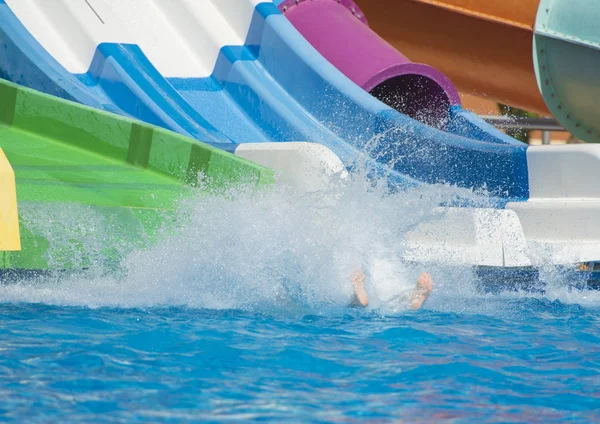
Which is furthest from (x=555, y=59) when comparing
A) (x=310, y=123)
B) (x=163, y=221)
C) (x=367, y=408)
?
(x=367, y=408)

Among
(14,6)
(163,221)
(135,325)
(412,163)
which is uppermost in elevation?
(14,6)

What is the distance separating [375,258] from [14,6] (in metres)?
3.48

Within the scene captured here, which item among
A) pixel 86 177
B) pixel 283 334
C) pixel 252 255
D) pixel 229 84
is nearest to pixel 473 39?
pixel 229 84

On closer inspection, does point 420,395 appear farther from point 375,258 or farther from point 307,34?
point 307,34

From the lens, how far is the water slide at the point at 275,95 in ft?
14.7

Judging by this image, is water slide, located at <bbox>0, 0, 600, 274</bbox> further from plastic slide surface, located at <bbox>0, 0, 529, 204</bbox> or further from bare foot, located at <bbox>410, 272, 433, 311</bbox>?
bare foot, located at <bbox>410, 272, 433, 311</bbox>

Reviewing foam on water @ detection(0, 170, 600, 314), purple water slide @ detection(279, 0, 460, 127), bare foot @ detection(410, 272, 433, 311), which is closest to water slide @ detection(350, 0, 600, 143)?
purple water slide @ detection(279, 0, 460, 127)

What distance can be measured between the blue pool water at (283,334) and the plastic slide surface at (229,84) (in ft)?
2.36

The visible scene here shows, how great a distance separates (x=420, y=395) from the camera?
224 cm

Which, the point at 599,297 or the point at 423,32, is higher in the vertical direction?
the point at 423,32

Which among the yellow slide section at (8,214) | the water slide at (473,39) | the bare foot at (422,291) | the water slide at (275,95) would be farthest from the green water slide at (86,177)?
the water slide at (473,39)

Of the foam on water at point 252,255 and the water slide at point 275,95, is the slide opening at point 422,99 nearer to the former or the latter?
the water slide at point 275,95

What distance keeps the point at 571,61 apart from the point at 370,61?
1.45 meters

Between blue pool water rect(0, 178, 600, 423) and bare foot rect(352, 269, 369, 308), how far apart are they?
0.05 meters
